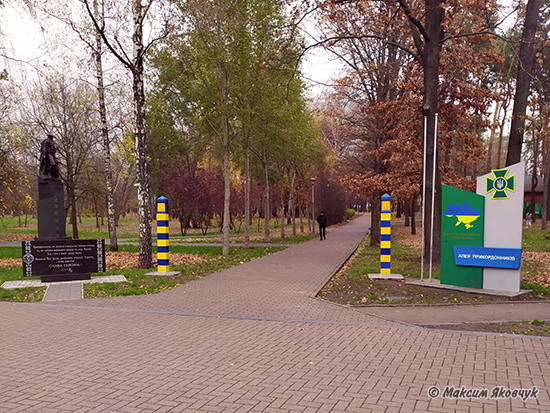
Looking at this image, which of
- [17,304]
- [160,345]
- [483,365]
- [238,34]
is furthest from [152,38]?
[483,365]

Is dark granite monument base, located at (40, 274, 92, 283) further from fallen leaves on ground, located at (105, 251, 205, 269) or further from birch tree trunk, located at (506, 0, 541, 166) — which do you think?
birch tree trunk, located at (506, 0, 541, 166)

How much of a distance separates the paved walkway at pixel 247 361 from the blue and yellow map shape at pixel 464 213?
3.43 meters

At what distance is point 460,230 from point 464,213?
376mm

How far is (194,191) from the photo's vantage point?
99.9ft

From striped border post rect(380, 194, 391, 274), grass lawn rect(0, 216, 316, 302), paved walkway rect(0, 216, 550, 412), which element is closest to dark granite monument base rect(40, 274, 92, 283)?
grass lawn rect(0, 216, 316, 302)

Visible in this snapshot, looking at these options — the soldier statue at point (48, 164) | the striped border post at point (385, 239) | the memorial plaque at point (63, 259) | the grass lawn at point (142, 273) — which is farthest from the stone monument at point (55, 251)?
the striped border post at point (385, 239)

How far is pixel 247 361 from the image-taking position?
5.13m

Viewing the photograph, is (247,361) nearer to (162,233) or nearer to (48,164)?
(162,233)

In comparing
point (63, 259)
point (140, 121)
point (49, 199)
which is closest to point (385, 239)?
point (140, 121)

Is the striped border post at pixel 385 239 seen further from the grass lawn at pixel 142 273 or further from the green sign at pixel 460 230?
the grass lawn at pixel 142 273

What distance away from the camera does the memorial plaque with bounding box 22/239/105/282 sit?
34.5ft

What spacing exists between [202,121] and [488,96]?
11133 mm

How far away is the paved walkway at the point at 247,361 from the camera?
4012 millimetres

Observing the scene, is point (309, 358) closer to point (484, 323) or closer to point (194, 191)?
point (484, 323)
